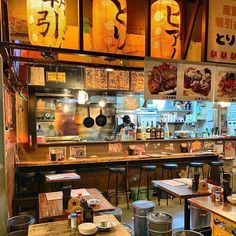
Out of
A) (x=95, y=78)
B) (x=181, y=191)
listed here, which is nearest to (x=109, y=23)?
(x=181, y=191)

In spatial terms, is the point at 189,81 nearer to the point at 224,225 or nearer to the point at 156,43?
the point at 156,43

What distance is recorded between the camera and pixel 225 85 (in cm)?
343

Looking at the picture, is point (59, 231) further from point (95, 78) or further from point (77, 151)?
point (95, 78)

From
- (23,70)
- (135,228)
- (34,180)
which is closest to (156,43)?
(135,228)

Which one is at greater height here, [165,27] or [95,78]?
[165,27]

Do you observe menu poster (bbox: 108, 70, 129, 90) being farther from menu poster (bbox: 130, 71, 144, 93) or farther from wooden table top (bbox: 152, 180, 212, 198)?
wooden table top (bbox: 152, 180, 212, 198)

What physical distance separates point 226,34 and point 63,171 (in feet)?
13.5

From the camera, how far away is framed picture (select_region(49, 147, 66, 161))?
5559 mm

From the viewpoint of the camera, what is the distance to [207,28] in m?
2.97

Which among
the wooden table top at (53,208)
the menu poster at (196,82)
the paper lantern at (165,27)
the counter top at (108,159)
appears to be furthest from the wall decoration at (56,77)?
the paper lantern at (165,27)

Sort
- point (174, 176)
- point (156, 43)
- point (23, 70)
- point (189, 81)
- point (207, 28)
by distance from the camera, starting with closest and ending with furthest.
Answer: point (156, 43)
point (207, 28)
point (189, 81)
point (23, 70)
point (174, 176)

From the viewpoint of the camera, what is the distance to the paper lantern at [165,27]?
98.2 inches

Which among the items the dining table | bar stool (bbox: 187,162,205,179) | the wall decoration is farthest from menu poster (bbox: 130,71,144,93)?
the dining table

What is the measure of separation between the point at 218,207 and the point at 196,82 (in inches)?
62.0
